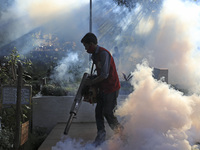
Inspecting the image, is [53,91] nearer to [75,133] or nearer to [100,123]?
[75,133]

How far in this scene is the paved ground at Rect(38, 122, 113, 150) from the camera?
421 cm

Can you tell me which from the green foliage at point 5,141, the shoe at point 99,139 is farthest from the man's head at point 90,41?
the green foliage at point 5,141

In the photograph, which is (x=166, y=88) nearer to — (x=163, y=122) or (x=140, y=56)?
(x=163, y=122)

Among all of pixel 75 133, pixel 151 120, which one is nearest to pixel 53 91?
pixel 75 133

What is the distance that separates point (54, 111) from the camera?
18.2 ft

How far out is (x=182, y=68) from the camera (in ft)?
40.4

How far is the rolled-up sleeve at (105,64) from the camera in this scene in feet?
11.7

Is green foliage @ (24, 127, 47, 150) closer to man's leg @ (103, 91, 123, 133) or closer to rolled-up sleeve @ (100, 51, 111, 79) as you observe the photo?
man's leg @ (103, 91, 123, 133)

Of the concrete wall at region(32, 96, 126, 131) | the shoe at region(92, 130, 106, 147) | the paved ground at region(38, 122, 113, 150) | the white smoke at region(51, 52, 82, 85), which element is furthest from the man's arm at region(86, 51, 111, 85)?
the white smoke at region(51, 52, 82, 85)

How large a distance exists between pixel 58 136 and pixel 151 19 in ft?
48.9

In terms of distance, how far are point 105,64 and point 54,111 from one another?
8.18 feet

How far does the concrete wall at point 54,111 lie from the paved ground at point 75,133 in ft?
0.54

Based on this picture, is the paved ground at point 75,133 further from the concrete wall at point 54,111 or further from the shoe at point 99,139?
the shoe at point 99,139

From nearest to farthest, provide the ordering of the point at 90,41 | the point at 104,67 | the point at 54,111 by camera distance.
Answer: the point at 104,67
the point at 90,41
the point at 54,111
